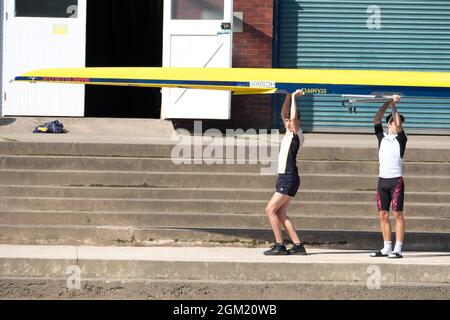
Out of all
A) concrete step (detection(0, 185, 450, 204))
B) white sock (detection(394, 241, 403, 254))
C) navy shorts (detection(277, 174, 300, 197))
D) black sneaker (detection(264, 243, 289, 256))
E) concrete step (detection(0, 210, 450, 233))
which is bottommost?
black sneaker (detection(264, 243, 289, 256))

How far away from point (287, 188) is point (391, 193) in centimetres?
112

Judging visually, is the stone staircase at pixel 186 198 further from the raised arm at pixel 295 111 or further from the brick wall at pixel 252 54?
the brick wall at pixel 252 54

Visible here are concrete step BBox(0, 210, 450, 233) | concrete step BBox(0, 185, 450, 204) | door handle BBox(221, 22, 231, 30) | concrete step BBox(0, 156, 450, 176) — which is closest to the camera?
concrete step BBox(0, 210, 450, 233)

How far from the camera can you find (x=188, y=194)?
41.4ft

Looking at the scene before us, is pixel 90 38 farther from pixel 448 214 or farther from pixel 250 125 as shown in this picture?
pixel 448 214

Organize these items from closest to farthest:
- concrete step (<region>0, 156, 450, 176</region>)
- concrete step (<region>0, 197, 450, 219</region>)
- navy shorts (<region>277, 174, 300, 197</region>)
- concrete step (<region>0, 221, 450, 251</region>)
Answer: navy shorts (<region>277, 174, 300, 197</region>), concrete step (<region>0, 221, 450, 251</region>), concrete step (<region>0, 197, 450, 219</region>), concrete step (<region>0, 156, 450, 176</region>)

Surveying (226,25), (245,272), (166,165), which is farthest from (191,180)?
(226,25)

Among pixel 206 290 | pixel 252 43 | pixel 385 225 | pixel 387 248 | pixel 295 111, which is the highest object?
pixel 252 43

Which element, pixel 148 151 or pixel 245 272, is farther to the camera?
pixel 148 151

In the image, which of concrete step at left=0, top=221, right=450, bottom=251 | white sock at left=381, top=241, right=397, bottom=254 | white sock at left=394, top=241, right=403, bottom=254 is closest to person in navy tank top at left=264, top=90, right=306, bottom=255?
concrete step at left=0, top=221, right=450, bottom=251

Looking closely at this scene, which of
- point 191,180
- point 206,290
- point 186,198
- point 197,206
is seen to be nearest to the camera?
point 206,290

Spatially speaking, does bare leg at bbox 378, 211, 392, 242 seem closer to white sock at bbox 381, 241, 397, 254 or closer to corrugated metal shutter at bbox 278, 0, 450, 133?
white sock at bbox 381, 241, 397, 254

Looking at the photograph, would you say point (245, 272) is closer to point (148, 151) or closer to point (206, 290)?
point (206, 290)

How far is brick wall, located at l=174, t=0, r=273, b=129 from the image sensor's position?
1603 centimetres
